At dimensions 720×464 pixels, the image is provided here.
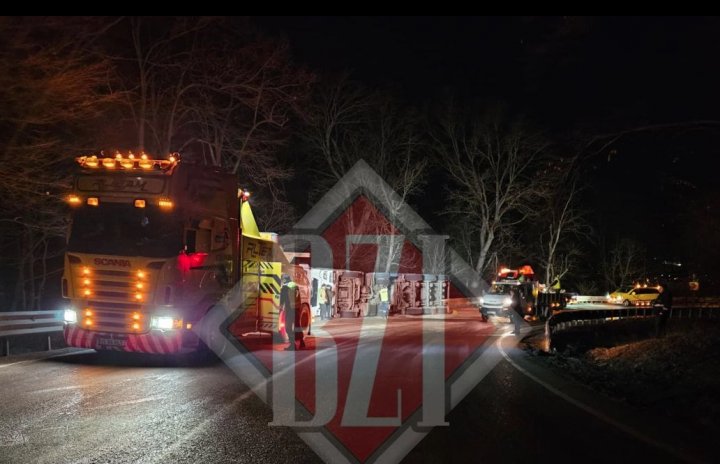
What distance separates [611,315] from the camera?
34531 mm

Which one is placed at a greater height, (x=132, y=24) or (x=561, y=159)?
(x=132, y=24)

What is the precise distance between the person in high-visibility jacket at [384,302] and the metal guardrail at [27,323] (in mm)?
19837

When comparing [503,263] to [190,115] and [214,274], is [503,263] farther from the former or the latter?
[214,274]

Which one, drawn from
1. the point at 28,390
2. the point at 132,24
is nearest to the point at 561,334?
the point at 132,24

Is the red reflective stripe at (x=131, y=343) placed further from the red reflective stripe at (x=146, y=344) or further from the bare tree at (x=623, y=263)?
the bare tree at (x=623, y=263)

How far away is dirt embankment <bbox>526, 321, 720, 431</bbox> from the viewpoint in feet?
32.2

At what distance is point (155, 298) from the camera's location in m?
11.6

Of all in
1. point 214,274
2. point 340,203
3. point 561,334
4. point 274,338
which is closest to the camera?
point 214,274

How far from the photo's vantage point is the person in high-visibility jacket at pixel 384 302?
111 ft

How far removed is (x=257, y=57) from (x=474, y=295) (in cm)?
3130

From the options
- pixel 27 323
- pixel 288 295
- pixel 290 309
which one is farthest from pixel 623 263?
pixel 27 323

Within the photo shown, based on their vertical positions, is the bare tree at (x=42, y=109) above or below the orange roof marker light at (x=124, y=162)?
above

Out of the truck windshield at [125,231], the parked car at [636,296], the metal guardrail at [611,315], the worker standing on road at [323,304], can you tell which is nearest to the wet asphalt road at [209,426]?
the truck windshield at [125,231]

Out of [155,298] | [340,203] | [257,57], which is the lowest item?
[155,298]
